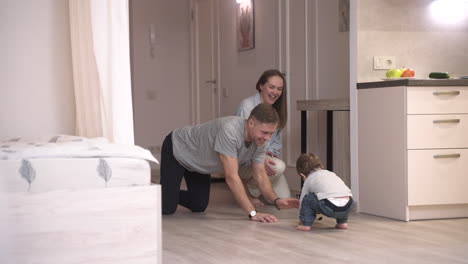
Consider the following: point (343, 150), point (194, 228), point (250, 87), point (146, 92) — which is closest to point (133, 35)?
point (146, 92)

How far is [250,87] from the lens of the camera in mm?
6680

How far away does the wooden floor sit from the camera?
3.10 m

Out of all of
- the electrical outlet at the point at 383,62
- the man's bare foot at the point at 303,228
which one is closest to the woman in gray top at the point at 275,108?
the electrical outlet at the point at 383,62

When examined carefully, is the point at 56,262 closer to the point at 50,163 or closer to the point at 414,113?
the point at 50,163

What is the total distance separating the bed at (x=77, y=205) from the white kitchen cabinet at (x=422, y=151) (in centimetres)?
217

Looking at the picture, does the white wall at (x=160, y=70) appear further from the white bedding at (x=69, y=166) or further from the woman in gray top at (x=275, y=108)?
the white bedding at (x=69, y=166)

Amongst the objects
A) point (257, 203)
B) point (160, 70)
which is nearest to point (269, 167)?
point (257, 203)

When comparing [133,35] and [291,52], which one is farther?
[133,35]

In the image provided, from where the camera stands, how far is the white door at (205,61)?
304 inches

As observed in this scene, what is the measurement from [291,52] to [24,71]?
315 centimetres

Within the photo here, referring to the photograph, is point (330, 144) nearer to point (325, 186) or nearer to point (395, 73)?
point (395, 73)

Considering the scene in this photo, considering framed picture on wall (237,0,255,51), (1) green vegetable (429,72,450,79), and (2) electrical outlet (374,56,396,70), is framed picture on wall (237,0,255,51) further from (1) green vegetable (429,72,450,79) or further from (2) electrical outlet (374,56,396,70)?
(1) green vegetable (429,72,450,79)

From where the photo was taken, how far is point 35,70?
3.24 meters

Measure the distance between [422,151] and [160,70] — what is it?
4.78 metres
